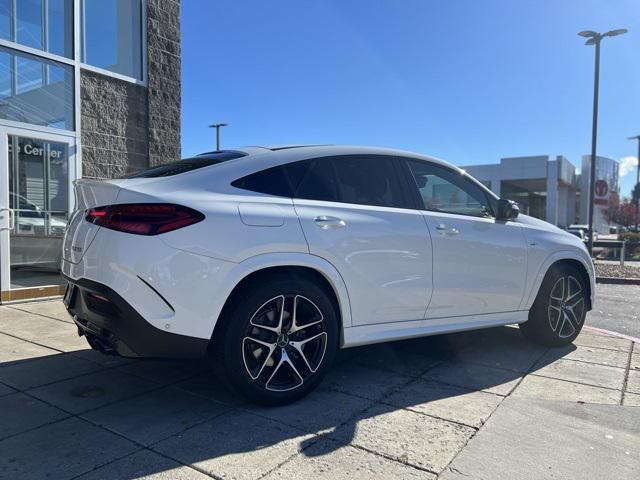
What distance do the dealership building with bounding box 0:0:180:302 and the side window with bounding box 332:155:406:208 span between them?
5.13 m

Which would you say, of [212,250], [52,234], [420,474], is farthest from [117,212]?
[52,234]

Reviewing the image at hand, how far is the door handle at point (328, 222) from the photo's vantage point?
344 cm

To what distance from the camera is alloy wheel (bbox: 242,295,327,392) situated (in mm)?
3236

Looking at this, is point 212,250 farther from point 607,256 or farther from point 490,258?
point 607,256

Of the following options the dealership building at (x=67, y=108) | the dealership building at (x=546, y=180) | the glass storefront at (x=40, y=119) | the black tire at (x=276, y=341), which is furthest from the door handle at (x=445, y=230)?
the dealership building at (x=546, y=180)

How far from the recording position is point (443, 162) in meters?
4.49

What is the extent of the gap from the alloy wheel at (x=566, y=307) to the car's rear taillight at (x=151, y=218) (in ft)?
11.9

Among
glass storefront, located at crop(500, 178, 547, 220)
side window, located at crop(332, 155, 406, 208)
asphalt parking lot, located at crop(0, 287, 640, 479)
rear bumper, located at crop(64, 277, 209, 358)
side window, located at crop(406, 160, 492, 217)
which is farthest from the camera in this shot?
glass storefront, located at crop(500, 178, 547, 220)

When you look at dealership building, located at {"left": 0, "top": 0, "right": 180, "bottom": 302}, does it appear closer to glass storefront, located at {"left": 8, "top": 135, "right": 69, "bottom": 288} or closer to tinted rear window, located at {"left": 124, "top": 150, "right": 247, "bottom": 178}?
glass storefront, located at {"left": 8, "top": 135, "right": 69, "bottom": 288}

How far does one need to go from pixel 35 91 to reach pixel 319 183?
5.44 metres

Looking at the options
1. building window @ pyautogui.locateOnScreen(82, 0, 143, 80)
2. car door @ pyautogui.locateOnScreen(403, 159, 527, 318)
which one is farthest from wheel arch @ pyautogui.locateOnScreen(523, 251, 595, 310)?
building window @ pyautogui.locateOnScreen(82, 0, 143, 80)

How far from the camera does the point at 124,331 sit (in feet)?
9.69

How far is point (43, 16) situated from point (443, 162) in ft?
20.5

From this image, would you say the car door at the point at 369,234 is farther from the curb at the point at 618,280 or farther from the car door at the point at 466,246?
the curb at the point at 618,280
